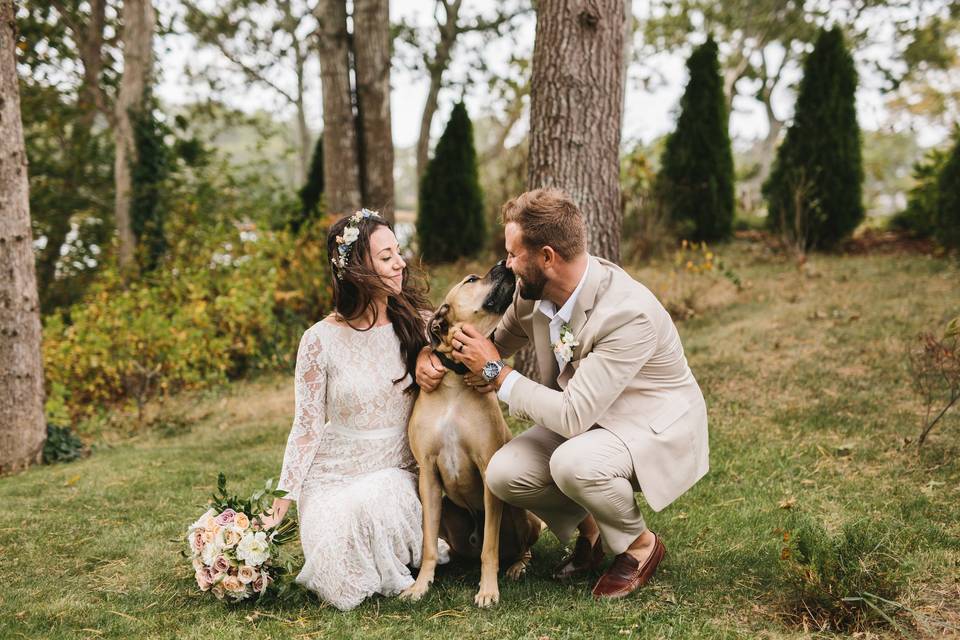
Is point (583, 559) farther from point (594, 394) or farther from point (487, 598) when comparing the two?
point (594, 394)

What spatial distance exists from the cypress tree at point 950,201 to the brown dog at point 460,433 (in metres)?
8.58

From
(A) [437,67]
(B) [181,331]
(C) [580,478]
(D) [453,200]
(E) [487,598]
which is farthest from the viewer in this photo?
(A) [437,67]

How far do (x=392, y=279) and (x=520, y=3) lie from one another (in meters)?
16.5

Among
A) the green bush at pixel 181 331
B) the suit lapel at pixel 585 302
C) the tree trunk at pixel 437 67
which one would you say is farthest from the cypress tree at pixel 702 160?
the suit lapel at pixel 585 302

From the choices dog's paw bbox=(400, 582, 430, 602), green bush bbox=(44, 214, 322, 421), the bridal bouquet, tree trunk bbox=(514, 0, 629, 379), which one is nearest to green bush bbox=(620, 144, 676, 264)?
green bush bbox=(44, 214, 322, 421)

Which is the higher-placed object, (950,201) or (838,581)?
(950,201)

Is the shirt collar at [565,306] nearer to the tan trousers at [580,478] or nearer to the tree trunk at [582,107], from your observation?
the tan trousers at [580,478]

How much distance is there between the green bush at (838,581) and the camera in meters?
2.80

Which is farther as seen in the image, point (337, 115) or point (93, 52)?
point (93, 52)

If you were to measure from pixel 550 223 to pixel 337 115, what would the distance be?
841 centimetres

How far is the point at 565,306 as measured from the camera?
316 centimetres

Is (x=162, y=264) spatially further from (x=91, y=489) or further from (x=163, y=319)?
(x=91, y=489)

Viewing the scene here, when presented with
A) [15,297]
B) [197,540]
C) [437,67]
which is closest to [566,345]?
[197,540]

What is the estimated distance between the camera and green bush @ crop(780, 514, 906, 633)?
2.80 meters
